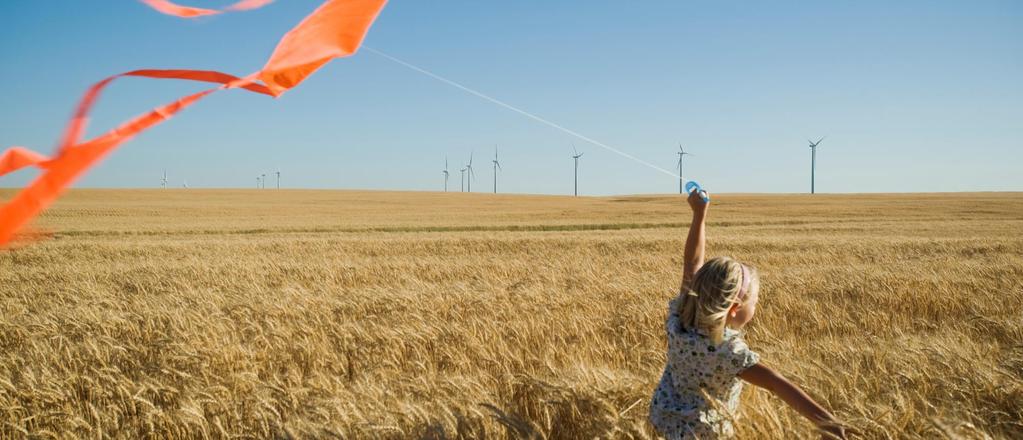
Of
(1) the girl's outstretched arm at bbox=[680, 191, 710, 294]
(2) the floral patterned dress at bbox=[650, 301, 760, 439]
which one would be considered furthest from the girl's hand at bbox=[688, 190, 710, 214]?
(2) the floral patterned dress at bbox=[650, 301, 760, 439]

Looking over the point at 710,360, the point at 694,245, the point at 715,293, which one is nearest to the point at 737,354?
the point at 710,360

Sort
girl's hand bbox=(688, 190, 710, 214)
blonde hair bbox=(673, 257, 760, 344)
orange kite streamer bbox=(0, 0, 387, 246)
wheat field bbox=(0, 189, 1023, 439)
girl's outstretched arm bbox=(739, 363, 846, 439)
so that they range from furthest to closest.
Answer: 1. wheat field bbox=(0, 189, 1023, 439)
2. girl's hand bbox=(688, 190, 710, 214)
3. blonde hair bbox=(673, 257, 760, 344)
4. girl's outstretched arm bbox=(739, 363, 846, 439)
5. orange kite streamer bbox=(0, 0, 387, 246)

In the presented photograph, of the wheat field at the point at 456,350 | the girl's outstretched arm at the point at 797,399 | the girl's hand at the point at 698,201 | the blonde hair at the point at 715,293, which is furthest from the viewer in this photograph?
the wheat field at the point at 456,350

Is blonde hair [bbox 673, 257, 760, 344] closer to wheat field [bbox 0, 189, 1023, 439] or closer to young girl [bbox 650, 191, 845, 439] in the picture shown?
young girl [bbox 650, 191, 845, 439]

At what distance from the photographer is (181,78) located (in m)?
2.01

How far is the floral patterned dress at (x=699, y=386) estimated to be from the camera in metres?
2.62

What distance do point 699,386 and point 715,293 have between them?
0.48 metres

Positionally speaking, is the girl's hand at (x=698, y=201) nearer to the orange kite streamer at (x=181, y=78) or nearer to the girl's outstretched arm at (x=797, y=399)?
the girl's outstretched arm at (x=797, y=399)

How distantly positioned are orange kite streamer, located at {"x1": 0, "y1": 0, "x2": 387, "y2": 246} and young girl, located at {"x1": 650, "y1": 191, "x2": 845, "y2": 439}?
1738mm

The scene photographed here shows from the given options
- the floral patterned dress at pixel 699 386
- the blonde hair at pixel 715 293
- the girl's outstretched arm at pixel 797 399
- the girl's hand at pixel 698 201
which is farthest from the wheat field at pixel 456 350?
the girl's hand at pixel 698 201

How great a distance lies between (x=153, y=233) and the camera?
30.2m

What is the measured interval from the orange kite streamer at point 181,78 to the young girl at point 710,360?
1738 millimetres

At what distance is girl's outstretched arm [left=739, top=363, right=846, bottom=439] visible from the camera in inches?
89.9

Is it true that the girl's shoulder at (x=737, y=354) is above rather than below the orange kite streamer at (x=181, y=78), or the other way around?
below
